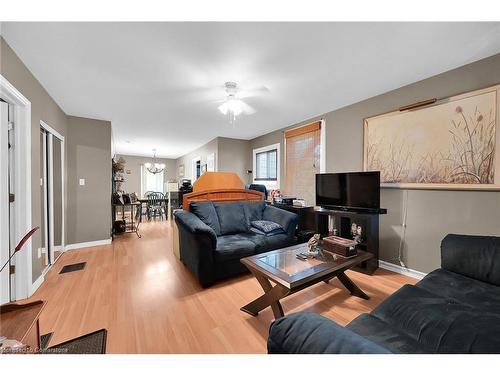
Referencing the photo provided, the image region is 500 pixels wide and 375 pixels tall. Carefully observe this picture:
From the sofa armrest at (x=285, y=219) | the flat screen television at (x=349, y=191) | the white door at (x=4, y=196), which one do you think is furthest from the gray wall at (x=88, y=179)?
the flat screen television at (x=349, y=191)

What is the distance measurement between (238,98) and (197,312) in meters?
2.63

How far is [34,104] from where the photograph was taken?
2.20 metres

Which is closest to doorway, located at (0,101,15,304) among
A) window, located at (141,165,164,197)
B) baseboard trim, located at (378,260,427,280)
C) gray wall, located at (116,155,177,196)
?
baseboard trim, located at (378,260,427,280)

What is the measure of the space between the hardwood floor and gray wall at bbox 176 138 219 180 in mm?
3179

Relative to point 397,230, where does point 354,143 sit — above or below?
above

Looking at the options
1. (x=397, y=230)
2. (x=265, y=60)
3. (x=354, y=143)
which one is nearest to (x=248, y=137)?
(x=354, y=143)

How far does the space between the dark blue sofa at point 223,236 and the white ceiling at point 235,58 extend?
162cm

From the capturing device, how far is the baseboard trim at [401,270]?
2412 mm

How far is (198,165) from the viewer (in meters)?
6.76

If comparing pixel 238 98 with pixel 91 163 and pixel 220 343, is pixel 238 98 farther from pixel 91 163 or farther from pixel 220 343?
pixel 91 163

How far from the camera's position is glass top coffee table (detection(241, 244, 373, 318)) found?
1.47m

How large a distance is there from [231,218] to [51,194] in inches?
103

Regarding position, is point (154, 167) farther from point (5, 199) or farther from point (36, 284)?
point (5, 199)

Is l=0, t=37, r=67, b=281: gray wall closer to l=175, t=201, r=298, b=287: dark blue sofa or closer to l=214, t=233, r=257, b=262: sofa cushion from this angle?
l=175, t=201, r=298, b=287: dark blue sofa
